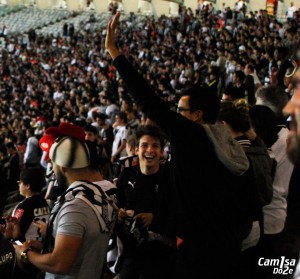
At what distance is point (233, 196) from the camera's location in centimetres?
223

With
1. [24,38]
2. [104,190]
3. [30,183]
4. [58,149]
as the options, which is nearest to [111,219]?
[104,190]

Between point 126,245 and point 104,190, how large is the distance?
0.47 meters

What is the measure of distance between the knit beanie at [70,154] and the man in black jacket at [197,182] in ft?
1.16

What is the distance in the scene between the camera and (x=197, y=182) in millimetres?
2180

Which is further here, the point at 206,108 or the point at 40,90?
the point at 40,90

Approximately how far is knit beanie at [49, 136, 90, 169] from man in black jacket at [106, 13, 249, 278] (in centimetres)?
35

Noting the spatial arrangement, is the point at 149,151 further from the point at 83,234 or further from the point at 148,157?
the point at 83,234

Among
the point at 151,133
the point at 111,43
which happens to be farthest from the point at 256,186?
the point at 111,43

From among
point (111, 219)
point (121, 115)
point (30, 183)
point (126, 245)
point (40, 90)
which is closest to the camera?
point (111, 219)

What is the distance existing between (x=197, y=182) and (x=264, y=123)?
1036 mm

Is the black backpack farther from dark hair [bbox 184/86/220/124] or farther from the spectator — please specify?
the spectator

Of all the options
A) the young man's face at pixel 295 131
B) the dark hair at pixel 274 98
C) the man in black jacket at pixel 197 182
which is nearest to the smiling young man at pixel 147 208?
the man in black jacket at pixel 197 182

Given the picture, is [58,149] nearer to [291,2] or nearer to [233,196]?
[233,196]

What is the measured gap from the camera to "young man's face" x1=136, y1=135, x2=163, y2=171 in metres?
3.09
